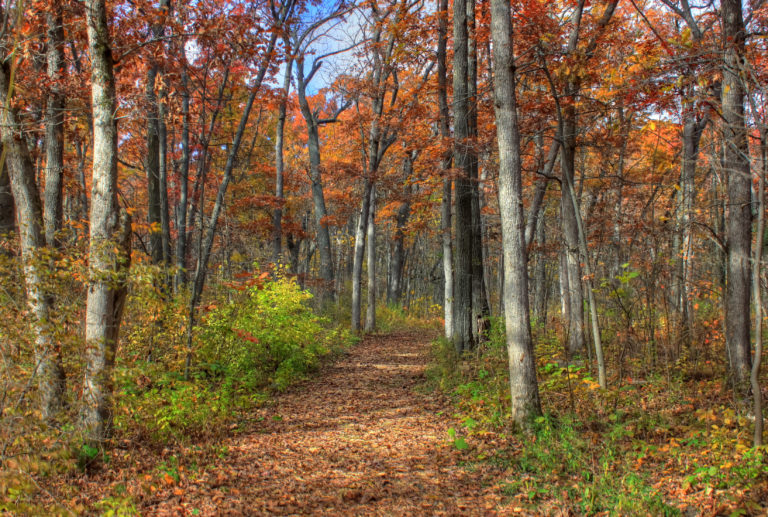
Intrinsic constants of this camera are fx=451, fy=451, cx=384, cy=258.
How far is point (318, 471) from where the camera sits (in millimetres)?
4445

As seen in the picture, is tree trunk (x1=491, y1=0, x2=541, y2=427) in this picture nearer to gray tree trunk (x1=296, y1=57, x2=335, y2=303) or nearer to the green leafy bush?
the green leafy bush

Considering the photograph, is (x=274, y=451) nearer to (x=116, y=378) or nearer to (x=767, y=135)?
(x=116, y=378)

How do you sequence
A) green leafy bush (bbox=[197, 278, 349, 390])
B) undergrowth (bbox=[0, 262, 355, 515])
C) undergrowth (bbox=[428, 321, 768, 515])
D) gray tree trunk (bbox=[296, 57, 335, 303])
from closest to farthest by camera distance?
undergrowth (bbox=[0, 262, 355, 515]), undergrowth (bbox=[428, 321, 768, 515]), green leafy bush (bbox=[197, 278, 349, 390]), gray tree trunk (bbox=[296, 57, 335, 303])

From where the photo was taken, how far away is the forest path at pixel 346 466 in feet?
12.5

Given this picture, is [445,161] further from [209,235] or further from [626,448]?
[626,448]

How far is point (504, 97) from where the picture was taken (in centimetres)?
518

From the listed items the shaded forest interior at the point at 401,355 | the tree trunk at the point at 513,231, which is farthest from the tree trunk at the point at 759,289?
the tree trunk at the point at 513,231

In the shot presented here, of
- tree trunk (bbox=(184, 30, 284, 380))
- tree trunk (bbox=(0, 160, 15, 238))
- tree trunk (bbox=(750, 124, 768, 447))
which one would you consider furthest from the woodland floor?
tree trunk (bbox=(0, 160, 15, 238))

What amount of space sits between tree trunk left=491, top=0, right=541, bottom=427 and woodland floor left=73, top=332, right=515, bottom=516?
0.69 m

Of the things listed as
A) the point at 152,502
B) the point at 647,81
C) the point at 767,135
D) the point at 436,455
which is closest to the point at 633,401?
the point at 436,455

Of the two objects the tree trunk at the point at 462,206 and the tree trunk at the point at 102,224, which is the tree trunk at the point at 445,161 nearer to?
the tree trunk at the point at 462,206

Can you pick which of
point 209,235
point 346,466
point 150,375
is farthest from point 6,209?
point 346,466

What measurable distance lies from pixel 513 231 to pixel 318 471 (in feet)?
10.8

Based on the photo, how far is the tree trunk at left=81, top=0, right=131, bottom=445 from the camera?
4.27 m
